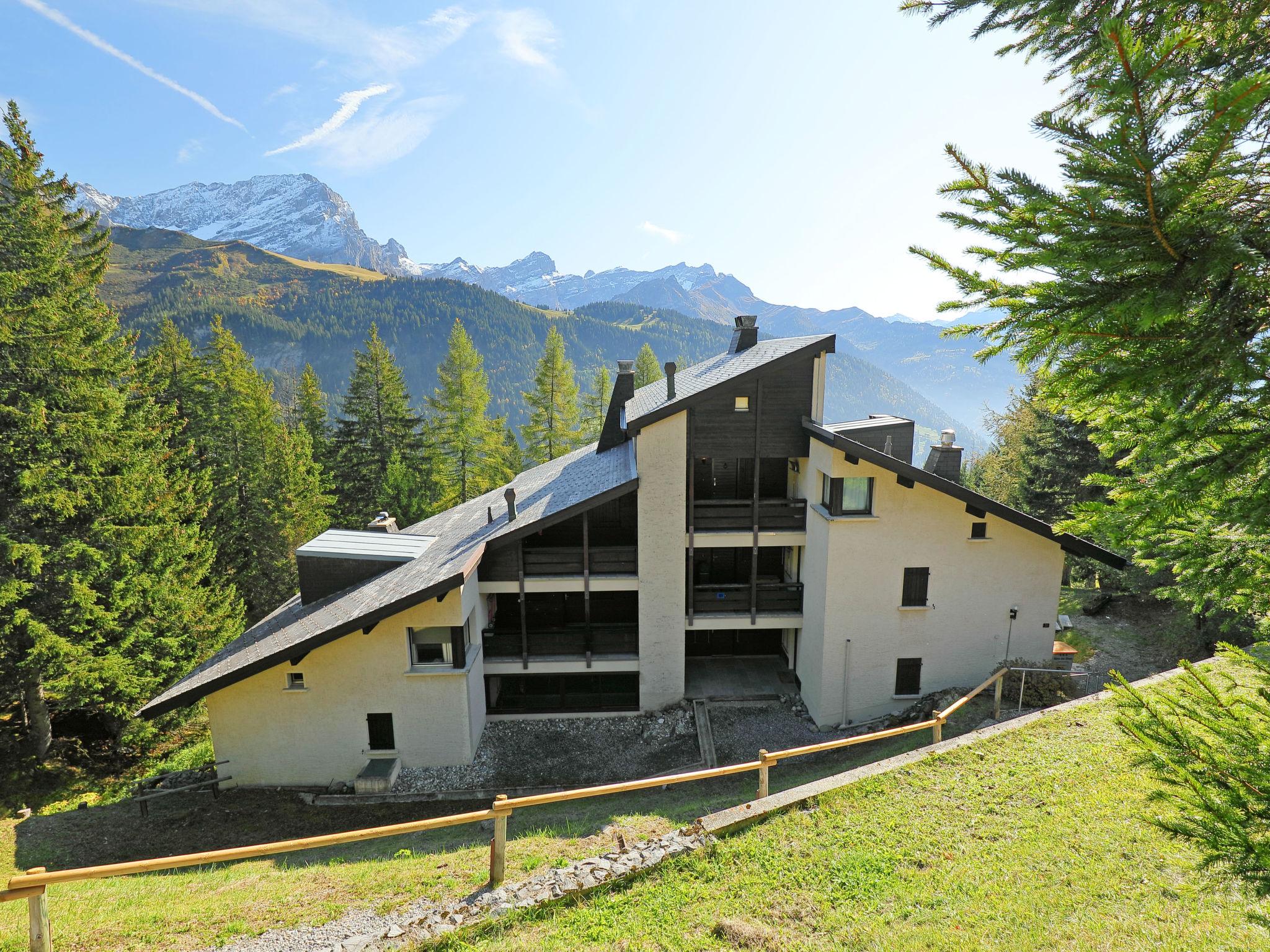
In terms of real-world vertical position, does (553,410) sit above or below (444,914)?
above

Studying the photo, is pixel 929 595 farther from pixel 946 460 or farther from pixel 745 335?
pixel 745 335

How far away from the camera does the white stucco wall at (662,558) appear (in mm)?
17078

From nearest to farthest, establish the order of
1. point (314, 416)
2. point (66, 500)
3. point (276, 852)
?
point (276, 852)
point (66, 500)
point (314, 416)

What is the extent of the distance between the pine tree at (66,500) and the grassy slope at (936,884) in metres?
17.3

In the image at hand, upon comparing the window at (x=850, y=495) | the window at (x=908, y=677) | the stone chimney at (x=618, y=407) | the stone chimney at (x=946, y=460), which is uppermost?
the stone chimney at (x=618, y=407)

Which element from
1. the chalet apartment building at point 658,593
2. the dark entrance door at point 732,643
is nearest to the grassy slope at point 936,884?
the chalet apartment building at point 658,593

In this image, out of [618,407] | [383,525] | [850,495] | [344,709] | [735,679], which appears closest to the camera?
[344,709]

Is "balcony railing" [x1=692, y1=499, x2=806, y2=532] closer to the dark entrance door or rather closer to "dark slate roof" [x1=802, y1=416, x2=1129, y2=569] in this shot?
"dark slate roof" [x1=802, y1=416, x2=1129, y2=569]

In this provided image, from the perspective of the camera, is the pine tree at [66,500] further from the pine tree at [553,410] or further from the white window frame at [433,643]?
the pine tree at [553,410]

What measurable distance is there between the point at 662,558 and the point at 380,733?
361 inches

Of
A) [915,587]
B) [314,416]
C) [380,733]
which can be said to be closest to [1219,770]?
[915,587]

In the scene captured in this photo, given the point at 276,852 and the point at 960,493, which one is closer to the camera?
the point at 276,852

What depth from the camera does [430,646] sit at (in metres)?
16.0

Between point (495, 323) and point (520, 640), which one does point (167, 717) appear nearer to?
point (520, 640)
